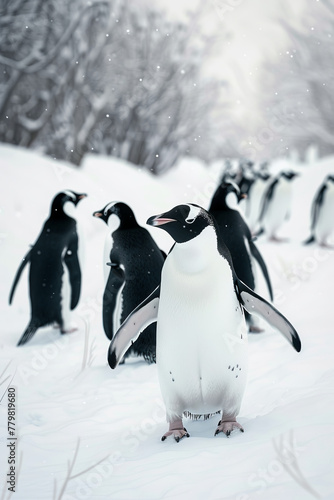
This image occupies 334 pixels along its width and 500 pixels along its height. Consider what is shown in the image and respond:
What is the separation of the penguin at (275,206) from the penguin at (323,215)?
0.62 m

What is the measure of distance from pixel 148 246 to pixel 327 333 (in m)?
0.89

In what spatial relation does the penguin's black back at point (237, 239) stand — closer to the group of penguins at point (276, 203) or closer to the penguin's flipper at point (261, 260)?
the penguin's flipper at point (261, 260)

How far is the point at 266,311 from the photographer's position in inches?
59.8

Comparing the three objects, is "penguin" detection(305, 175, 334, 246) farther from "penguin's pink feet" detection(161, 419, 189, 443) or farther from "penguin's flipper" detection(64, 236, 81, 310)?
"penguin's pink feet" detection(161, 419, 189, 443)

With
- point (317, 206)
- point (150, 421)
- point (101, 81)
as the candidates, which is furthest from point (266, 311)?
point (101, 81)

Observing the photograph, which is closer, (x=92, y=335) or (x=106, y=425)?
(x=106, y=425)

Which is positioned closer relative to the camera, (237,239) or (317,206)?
(237,239)

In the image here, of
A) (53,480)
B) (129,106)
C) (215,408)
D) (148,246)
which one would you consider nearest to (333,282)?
(148,246)

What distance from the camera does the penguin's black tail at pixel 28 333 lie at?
114 inches

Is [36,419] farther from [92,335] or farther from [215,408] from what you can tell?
[92,335]

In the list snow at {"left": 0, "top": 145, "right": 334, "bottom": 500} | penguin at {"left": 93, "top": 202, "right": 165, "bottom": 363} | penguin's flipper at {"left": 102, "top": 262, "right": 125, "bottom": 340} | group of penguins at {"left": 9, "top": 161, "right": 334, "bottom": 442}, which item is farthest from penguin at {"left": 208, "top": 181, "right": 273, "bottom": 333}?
group of penguins at {"left": 9, "top": 161, "right": 334, "bottom": 442}

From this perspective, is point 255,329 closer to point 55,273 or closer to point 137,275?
point 137,275

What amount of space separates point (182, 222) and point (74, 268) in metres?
1.72

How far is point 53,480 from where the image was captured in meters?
1.39
